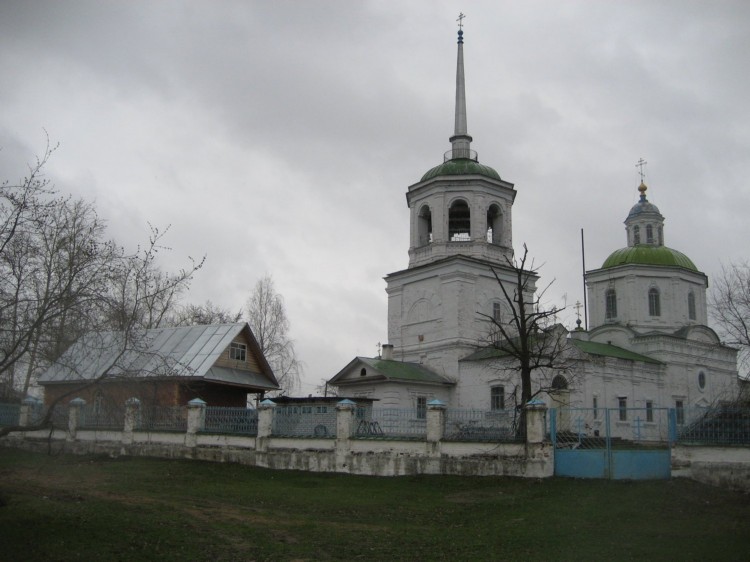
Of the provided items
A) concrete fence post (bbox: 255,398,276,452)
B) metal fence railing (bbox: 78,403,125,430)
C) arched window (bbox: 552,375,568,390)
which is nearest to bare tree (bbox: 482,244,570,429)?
arched window (bbox: 552,375,568,390)

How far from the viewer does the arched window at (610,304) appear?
41.1m

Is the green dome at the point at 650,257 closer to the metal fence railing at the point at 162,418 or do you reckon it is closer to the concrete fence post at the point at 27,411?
the metal fence railing at the point at 162,418

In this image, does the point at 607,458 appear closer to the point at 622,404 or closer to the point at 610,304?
the point at 622,404

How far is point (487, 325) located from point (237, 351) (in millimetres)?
11104

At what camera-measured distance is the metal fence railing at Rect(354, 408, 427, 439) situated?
67.5ft

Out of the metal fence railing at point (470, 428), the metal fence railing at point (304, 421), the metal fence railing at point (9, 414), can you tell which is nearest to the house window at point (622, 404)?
the metal fence railing at point (470, 428)

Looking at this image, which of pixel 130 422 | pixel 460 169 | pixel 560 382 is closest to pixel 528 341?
pixel 560 382

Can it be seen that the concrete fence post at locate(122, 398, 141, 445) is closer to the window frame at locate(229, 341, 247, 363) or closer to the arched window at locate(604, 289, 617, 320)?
the window frame at locate(229, 341, 247, 363)

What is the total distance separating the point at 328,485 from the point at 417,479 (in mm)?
2190

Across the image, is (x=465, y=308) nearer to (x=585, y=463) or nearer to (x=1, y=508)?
(x=585, y=463)

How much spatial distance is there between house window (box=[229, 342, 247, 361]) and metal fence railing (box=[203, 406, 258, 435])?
5.13 m

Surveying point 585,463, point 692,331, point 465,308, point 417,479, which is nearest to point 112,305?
point 417,479

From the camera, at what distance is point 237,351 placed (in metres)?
28.8

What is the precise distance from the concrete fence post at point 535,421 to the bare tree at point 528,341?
6.22 ft
